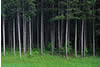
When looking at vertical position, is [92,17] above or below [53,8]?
below

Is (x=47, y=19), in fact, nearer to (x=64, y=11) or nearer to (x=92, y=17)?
(x=64, y=11)

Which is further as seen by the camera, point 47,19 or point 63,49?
point 47,19

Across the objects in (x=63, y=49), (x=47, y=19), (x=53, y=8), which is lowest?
(x=63, y=49)

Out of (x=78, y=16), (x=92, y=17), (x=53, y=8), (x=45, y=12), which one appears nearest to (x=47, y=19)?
(x=45, y=12)

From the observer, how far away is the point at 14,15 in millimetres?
13312

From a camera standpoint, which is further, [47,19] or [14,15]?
[47,19]

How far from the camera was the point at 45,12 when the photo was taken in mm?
14555

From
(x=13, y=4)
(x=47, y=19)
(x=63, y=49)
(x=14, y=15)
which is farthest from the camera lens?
(x=47, y=19)

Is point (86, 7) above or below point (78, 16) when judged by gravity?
above

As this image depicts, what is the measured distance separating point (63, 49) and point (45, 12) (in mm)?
4284

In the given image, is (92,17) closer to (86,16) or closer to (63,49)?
(86,16)

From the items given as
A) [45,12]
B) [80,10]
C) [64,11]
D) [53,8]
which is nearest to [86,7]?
[80,10]

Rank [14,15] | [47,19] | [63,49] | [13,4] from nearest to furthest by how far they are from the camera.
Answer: [13,4] → [14,15] → [63,49] → [47,19]

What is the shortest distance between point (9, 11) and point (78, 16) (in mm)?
6560
